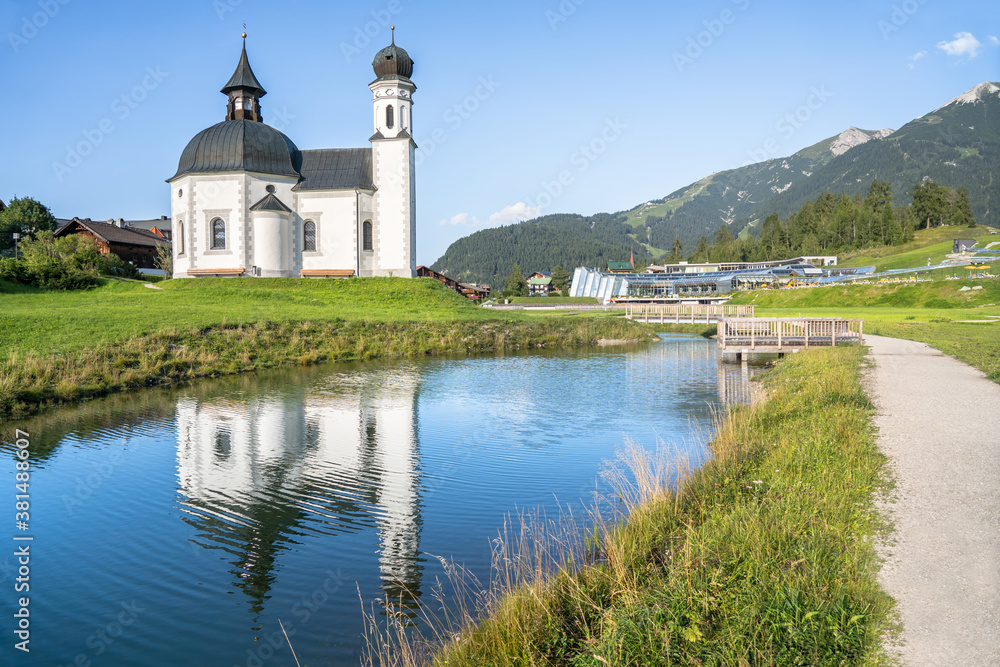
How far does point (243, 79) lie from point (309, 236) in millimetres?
16952

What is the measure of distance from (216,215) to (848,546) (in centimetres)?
5893

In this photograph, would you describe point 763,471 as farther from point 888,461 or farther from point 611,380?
point 611,380

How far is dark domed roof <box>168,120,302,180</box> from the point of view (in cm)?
5669

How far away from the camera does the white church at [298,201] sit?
56.5 m

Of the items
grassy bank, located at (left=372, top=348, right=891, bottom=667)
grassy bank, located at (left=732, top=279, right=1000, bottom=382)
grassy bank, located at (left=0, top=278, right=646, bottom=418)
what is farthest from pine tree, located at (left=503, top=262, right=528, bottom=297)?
grassy bank, located at (left=372, top=348, right=891, bottom=667)

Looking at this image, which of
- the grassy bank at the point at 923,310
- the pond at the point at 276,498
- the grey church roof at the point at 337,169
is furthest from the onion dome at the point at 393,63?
the pond at the point at 276,498

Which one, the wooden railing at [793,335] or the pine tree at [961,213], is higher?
the pine tree at [961,213]

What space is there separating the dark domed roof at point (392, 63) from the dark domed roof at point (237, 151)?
11316 mm

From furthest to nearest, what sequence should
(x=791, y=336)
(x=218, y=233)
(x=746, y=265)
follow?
(x=746, y=265)
(x=218, y=233)
(x=791, y=336)

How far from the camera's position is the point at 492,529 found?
9.80 m

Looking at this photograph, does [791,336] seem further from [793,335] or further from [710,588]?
[710,588]

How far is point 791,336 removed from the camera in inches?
1276

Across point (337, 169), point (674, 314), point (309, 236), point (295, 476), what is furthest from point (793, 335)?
point (337, 169)

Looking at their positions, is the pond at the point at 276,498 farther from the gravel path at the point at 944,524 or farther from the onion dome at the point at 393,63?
the onion dome at the point at 393,63
